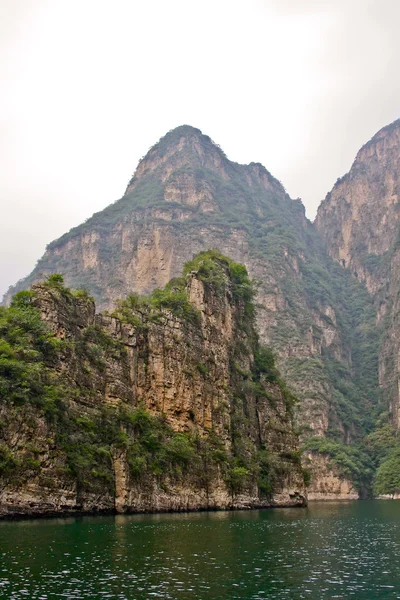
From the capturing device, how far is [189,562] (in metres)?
27.7

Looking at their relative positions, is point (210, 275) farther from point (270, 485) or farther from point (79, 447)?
point (79, 447)

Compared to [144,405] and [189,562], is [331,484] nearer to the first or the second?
[144,405]

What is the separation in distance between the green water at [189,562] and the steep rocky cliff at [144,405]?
8097 millimetres

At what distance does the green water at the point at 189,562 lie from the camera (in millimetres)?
21828

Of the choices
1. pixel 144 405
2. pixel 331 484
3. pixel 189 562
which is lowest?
pixel 189 562

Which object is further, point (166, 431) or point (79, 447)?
point (166, 431)

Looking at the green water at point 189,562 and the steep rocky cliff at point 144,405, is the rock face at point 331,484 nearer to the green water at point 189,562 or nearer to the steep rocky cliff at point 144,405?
the steep rocky cliff at point 144,405

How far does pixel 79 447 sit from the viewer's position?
53.5m

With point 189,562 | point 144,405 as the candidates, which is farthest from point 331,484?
point 189,562

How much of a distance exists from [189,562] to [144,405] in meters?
41.1

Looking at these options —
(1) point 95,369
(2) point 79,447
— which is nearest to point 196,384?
(1) point 95,369

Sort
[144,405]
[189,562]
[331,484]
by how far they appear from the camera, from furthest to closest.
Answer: [331,484], [144,405], [189,562]

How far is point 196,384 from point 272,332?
112 meters

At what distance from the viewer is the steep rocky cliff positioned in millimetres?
48969
